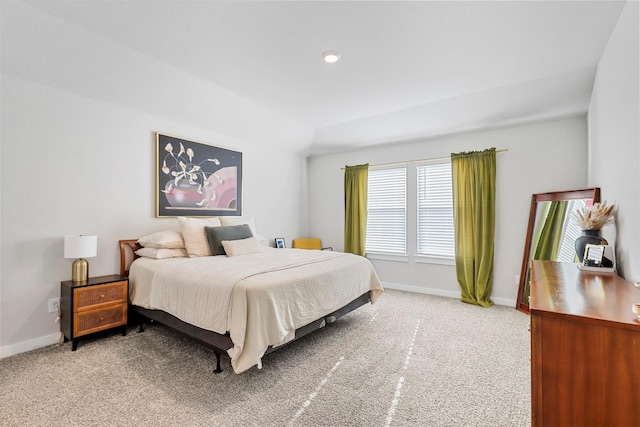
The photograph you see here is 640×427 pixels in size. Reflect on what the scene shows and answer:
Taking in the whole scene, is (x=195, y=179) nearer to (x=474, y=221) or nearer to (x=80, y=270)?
(x=80, y=270)

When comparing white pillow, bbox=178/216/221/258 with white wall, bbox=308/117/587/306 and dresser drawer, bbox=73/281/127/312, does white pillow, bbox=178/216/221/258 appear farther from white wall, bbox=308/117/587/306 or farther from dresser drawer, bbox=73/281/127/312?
white wall, bbox=308/117/587/306

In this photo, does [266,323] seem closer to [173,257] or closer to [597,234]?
[173,257]

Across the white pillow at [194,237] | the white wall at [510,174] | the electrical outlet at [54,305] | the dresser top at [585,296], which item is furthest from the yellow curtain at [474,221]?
the electrical outlet at [54,305]

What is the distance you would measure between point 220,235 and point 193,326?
1269 mm

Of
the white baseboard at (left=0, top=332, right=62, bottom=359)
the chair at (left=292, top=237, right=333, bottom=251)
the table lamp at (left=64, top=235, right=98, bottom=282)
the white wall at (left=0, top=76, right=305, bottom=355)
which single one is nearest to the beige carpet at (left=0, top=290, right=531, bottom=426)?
the white baseboard at (left=0, top=332, right=62, bottom=359)

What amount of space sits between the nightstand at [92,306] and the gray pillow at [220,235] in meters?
0.89

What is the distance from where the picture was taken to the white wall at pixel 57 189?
2.45m

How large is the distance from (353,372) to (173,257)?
218 centimetres

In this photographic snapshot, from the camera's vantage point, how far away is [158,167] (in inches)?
135

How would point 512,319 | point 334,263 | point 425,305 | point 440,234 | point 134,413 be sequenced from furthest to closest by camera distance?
point 440,234 < point 425,305 < point 512,319 < point 334,263 < point 134,413

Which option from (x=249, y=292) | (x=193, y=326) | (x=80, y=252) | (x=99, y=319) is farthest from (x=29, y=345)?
(x=249, y=292)

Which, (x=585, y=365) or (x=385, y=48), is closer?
(x=585, y=365)

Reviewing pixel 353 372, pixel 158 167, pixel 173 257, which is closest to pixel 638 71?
pixel 353 372

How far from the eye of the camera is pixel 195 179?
3.80m
